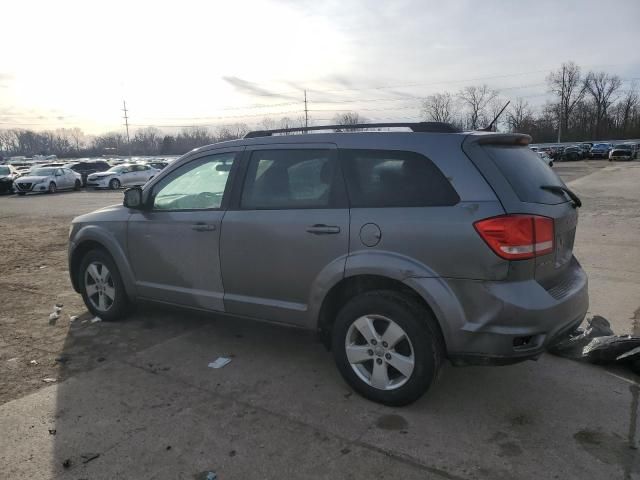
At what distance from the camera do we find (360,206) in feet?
11.5

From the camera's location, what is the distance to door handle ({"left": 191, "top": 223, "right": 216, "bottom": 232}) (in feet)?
13.9

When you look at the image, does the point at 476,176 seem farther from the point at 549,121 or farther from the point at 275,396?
the point at 549,121

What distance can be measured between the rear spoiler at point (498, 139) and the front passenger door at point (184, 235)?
6.49 feet

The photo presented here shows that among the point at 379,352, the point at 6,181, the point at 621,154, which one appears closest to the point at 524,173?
the point at 379,352

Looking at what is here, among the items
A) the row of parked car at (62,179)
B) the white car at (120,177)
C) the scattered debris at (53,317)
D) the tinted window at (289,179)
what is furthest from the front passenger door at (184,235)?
the white car at (120,177)

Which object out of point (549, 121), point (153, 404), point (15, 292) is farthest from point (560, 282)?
point (549, 121)

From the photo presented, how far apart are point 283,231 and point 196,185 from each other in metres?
1.20

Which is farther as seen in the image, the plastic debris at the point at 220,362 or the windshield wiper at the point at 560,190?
the plastic debris at the point at 220,362

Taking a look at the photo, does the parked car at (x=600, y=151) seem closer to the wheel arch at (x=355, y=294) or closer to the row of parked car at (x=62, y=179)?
the row of parked car at (x=62, y=179)

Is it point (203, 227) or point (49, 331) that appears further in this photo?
point (49, 331)

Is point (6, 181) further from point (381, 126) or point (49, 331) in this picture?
point (381, 126)

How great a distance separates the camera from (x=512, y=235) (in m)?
3.02

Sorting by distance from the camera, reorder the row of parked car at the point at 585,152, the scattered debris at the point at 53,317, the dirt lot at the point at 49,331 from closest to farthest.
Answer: the dirt lot at the point at 49,331
the scattered debris at the point at 53,317
the row of parked car at the point at 585,152

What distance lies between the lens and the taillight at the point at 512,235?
3.02 meters
